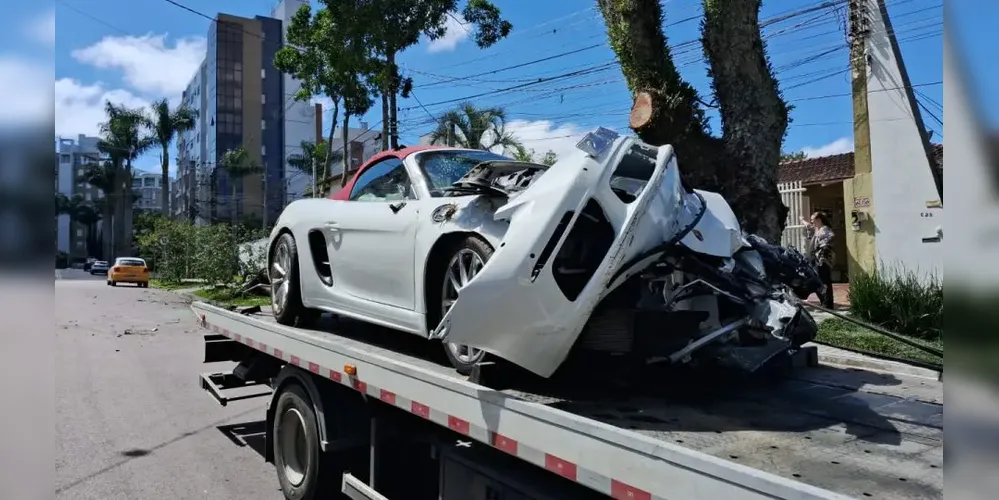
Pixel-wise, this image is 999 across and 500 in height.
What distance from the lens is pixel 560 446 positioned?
257 centimetres

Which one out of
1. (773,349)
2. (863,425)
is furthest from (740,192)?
(863,425)

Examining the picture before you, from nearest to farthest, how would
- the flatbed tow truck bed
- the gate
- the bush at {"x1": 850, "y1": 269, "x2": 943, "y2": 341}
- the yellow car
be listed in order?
the flatbed tow truck bed → the bush at {"x1": 850, "y1": 269, "x2": 943, "y2": 341} → the gate → the yellow car

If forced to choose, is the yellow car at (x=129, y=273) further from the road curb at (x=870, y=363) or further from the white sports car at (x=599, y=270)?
the road curb at (x=870, y=363)

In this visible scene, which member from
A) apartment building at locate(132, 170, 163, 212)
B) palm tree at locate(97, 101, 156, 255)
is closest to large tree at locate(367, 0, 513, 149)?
palm tree at locate(97, 101, 156, 255)

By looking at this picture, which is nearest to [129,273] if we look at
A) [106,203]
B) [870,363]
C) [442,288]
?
[106,203]

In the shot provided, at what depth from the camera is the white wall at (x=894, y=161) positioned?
1081cm

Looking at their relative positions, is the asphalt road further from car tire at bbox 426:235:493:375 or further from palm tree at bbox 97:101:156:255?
palm tree at bbox 97:101:156:255

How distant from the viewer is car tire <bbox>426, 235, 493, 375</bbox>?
3.42m

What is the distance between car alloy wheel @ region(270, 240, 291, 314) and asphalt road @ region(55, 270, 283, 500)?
142 centimetres

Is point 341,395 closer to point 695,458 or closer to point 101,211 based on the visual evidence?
point 695,458

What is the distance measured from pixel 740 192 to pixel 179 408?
6.62 meters

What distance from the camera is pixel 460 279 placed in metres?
3.64

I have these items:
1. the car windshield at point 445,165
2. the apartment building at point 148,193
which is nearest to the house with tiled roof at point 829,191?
the car windshield at point 445,165

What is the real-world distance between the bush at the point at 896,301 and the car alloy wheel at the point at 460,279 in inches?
235
